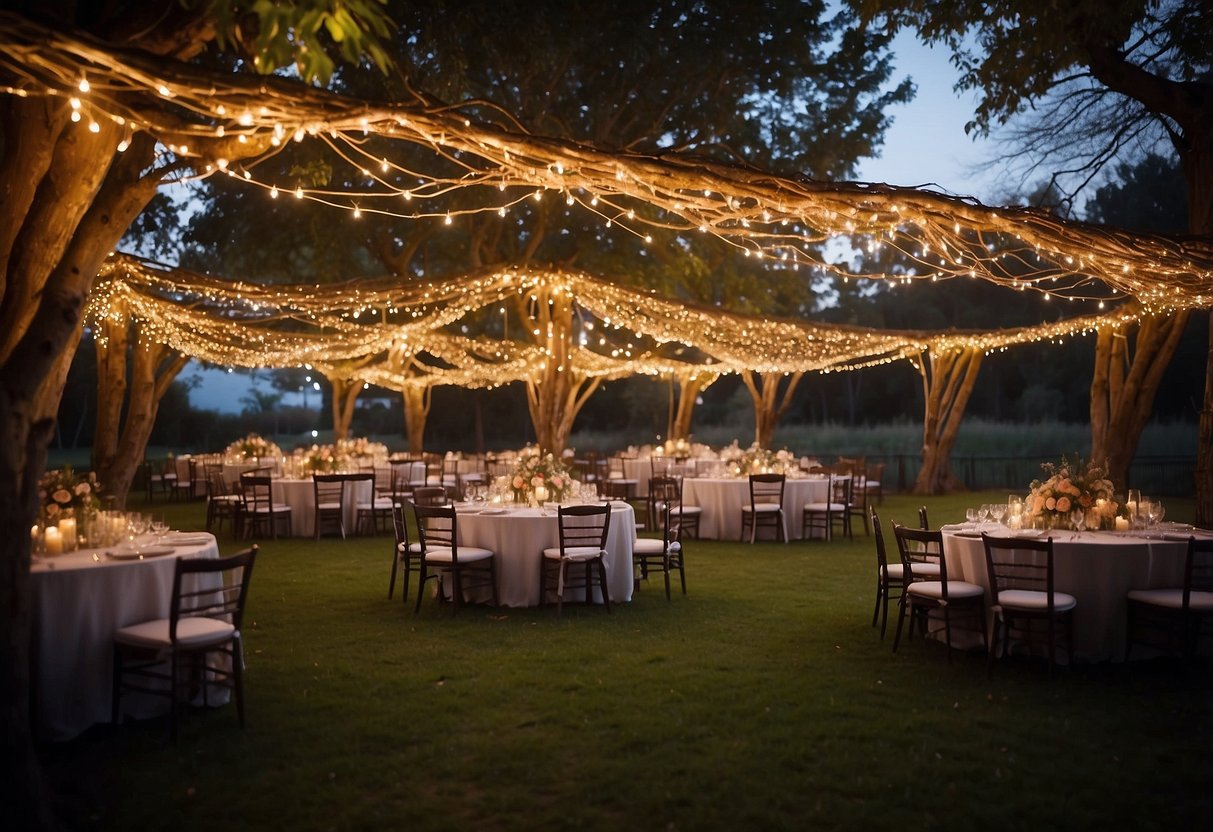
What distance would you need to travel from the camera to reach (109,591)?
493 cm

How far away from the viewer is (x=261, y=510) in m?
12.7

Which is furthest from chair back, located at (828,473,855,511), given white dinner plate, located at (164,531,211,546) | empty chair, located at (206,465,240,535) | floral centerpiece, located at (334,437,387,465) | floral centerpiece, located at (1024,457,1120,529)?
white dinner plate, located at (164,531,211,546)

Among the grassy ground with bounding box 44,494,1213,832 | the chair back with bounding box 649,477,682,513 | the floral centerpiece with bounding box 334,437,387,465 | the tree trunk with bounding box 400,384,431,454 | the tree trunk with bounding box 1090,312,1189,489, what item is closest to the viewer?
the grassy ground with bounding box 44,494,1213,832

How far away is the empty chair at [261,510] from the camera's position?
12.3m

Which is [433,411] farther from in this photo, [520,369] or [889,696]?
[889,696]

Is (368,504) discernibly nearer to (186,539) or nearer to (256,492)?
(256,492)

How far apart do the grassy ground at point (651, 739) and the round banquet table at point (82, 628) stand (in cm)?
15

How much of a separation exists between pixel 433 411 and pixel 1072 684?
3222 centimetres

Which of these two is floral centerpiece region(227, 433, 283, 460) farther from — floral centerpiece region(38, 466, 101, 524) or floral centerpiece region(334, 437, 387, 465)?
floral centerpiece region(38, 466, 101, 524)

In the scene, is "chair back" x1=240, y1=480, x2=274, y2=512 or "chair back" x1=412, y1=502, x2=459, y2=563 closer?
"chair back" x1=412, y1=502, x2=459, y2=563

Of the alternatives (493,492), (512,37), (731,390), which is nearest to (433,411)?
(731,390)

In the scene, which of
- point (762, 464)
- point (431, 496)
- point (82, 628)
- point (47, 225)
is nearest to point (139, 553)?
point (82, 628)

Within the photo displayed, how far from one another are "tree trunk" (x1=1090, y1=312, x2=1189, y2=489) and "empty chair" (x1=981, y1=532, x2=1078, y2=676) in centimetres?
564

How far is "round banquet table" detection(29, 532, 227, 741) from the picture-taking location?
15.3ft
